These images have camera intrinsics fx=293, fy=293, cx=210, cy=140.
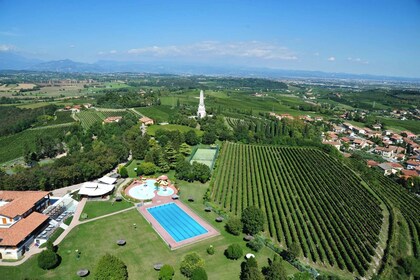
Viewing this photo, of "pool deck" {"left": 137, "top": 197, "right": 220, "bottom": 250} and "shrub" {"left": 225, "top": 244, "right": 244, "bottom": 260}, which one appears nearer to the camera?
"shrub" {"left": 225, "top": 244, "right": 244, "bottom": 260}

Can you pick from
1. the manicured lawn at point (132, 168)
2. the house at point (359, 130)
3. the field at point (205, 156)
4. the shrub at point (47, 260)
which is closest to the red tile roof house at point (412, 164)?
the house at point (359, 130)

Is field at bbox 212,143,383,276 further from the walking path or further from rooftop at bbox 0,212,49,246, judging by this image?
rooftop at bbox 0,212,49,246

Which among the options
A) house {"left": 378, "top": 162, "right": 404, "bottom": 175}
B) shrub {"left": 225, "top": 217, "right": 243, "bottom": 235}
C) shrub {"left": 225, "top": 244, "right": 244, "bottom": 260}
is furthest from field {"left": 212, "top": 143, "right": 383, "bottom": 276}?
house {"left": 378, "top": 162, "right": 404, "bottom": 175}

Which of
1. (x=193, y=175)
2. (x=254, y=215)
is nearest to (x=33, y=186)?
(x=193, y=175)

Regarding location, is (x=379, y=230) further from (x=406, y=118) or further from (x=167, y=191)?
(x=406, y=118)

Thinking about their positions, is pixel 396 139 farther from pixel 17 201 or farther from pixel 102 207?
pixel 17 201
